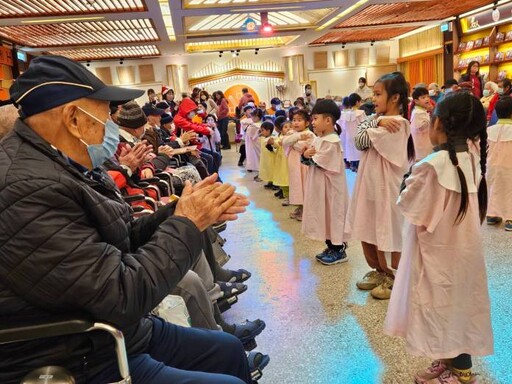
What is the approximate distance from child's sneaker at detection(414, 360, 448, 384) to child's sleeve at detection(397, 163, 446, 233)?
649mm

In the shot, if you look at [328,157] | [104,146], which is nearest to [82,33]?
[328,157]

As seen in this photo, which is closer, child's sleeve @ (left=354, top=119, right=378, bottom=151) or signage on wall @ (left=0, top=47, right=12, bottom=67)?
Result: child's sleeve @ (left=354, top=119, right=378, bottom=151)

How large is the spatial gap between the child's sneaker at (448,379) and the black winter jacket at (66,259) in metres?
1.33

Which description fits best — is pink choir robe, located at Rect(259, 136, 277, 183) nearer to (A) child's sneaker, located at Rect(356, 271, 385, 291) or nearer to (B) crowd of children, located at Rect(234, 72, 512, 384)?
(B) crowd of children, located at Rect(234, 72, 512, 384)

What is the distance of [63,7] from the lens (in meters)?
7.33

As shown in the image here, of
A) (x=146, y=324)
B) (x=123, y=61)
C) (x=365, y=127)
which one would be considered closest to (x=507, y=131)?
(x=365, y=127)

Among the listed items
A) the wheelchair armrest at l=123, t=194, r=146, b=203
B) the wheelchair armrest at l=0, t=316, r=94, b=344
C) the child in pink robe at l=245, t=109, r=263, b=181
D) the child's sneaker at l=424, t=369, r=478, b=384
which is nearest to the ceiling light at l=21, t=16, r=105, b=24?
the child in pink robe at l=245, t=109, r=263, b=181

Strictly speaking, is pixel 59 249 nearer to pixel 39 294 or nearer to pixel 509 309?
pixel 39 294

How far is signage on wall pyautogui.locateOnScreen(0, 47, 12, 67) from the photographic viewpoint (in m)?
9.91

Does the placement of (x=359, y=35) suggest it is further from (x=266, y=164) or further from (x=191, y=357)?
(x=191, y=357)

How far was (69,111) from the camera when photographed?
1159 mm

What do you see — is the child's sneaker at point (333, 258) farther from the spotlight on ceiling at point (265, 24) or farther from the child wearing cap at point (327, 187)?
the spotlight on ceiling at point (265, 24)

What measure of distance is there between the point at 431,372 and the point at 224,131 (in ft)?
36.9

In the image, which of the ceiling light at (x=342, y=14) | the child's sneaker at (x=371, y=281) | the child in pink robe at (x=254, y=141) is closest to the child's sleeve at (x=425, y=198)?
the child's sneaker at (x=371, y=281)
